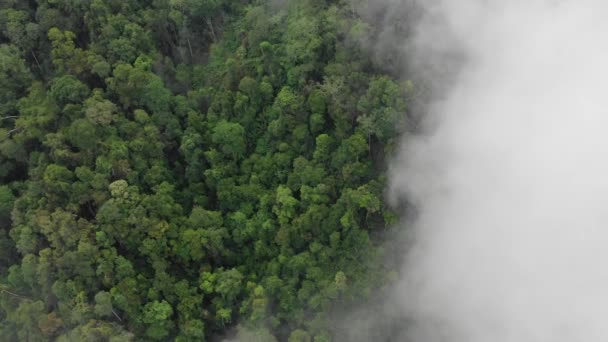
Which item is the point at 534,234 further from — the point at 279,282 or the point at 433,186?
the point at 279,282

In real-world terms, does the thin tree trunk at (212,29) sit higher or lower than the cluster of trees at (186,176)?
higher

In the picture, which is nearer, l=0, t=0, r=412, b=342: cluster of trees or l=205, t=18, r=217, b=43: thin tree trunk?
l=0, t=0, r=412, b=342: cluster of trees

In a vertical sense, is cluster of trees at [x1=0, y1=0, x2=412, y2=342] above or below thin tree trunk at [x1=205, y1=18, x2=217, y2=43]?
below

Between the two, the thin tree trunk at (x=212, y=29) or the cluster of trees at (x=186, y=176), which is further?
the thin tree trunk at (x=212, y=29)

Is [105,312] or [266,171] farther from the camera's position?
[266,171]

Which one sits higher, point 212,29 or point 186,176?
point 212,29

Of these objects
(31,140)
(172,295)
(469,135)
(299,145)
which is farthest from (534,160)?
(31,140)

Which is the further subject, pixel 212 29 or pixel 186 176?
pixel 212 29

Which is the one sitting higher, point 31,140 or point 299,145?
point 299,145
